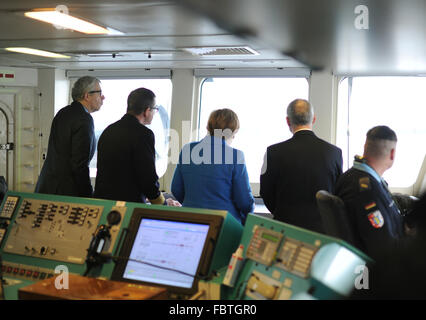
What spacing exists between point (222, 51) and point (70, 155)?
277 cm

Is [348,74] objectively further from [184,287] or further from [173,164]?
Answer: [184,287]

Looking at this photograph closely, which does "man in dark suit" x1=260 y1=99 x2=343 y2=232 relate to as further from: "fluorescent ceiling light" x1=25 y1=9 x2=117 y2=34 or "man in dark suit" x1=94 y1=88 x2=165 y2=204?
"fluorescent ceiling light" x1=25 y1=9 x2=117 y2=34

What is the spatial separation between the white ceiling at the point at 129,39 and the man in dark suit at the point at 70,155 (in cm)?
77

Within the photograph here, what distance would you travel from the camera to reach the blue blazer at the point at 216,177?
10.9 feet

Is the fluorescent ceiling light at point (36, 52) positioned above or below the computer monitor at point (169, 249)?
above

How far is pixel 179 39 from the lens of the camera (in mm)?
5211

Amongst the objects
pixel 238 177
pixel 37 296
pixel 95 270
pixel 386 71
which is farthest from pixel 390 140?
pixel 386 71

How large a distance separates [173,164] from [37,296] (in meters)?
5.99

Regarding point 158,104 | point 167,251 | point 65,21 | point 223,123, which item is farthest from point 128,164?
point 158,104

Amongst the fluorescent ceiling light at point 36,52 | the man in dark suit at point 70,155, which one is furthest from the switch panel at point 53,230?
the fluorescent ceiling light at point 36,52

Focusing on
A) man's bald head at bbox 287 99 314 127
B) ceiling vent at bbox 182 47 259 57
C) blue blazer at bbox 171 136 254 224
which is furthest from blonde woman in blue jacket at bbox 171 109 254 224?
ceiling vent at bbox 182 47 259 57

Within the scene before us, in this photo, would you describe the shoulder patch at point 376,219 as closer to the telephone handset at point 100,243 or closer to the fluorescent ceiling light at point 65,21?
the telephone handset at point 100,243

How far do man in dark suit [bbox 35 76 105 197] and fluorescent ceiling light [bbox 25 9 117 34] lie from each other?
860mm

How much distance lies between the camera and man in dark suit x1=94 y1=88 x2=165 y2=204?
326 centimetres
